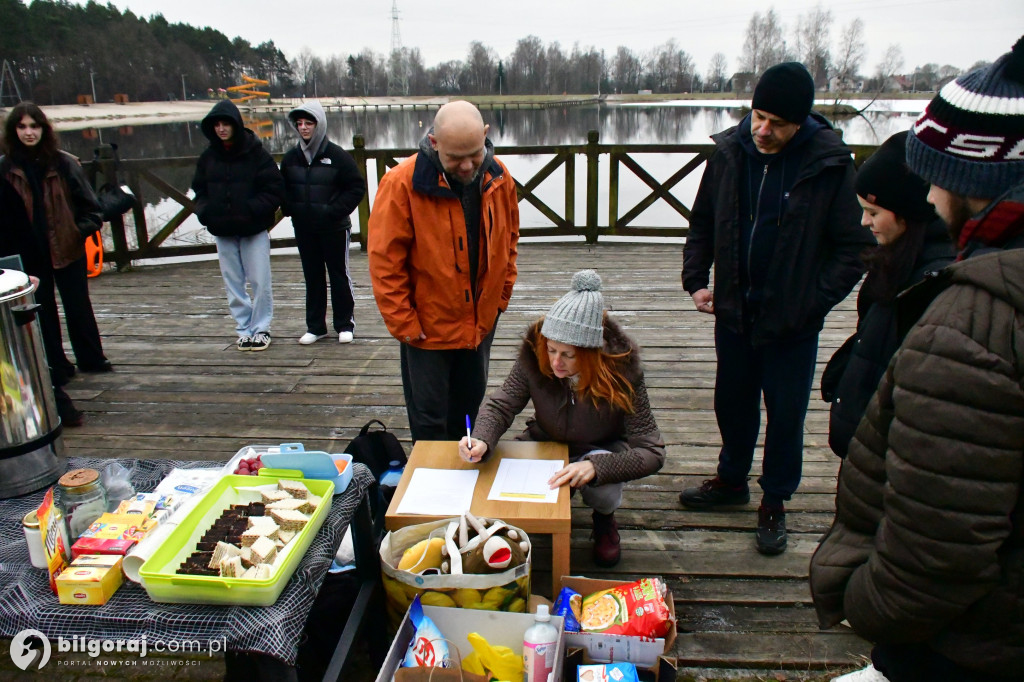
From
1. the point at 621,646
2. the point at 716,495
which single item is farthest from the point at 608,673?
the point at 716,495

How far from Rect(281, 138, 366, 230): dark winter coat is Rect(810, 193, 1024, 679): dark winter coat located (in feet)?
12.5

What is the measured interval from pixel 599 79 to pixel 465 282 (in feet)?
220

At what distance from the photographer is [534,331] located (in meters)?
2.37

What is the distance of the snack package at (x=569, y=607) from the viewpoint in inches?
70.2

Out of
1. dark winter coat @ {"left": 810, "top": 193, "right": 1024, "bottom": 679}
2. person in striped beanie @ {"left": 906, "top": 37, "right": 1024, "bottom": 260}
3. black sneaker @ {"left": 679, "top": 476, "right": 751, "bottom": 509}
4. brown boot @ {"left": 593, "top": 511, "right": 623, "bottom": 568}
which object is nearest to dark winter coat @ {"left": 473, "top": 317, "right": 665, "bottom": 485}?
brown boot @ {"left": 593, "top": 511, "right": 623, "bottom": 568}

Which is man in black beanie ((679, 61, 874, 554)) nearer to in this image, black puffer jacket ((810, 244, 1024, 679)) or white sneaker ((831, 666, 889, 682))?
white sneaker ((831, 666, 889, 682))


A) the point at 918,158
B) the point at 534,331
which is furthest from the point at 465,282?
the point at 918,158

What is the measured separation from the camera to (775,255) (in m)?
2.27

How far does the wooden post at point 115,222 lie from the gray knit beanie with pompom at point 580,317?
527 centimetres

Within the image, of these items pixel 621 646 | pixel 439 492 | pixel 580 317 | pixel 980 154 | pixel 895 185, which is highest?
pixel 980 154

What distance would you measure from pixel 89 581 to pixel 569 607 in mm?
1090

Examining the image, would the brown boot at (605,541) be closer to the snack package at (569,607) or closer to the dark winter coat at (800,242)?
the snack package at (569,607)

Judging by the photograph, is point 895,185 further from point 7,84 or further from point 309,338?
point 7,84

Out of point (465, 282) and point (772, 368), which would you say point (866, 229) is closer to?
point (772, 368)
